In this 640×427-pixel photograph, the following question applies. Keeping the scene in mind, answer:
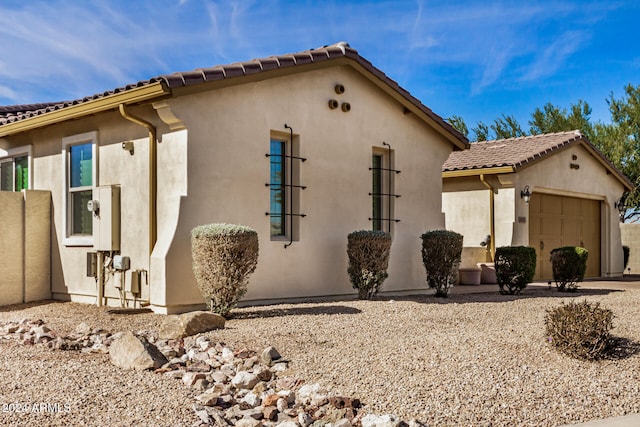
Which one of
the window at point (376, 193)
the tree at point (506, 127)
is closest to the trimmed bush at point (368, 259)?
the window at point (376, 193)

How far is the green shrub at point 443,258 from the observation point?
11.9 meters

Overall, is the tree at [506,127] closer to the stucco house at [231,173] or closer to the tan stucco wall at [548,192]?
the tan stucco wall at [548,192]

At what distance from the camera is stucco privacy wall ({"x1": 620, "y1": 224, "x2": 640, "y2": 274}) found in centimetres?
2369

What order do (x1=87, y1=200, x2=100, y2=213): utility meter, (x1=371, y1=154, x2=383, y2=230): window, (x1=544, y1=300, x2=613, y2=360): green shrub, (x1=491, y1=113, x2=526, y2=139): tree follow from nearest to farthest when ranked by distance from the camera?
(x1=544, y1=300, x2=613, y2=360): green shrub
(x1=87, y1=200, x2=100, y2=213): utility meter
(x1=371, y1=154, x2=383, y2=230): window
(x1=491, y1=113, x2=526, y2=139): tree

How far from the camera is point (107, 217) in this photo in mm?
10062

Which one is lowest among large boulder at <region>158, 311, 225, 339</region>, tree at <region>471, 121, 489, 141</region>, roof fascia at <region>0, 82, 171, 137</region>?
large boulder at <region>158, 311, 225, 339</region>

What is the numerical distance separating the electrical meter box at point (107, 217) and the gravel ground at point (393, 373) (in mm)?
1552

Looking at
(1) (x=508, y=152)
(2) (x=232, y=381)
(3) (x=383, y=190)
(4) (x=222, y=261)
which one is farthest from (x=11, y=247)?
(1) (x=508, y=152)

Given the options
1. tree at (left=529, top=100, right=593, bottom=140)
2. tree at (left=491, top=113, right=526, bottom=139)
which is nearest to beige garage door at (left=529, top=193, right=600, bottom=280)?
tree at (left=529, top=100, right=593, bottom=140)

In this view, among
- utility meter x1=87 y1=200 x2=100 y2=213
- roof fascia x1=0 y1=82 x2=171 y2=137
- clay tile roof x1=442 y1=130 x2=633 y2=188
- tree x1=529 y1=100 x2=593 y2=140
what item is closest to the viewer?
roof fascia x1=0 y1=82 x2=171 y2=137

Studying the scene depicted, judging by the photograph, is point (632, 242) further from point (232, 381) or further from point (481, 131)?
point (232, 381)

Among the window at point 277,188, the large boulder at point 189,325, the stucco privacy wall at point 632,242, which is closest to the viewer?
the large boulder at point 189,325

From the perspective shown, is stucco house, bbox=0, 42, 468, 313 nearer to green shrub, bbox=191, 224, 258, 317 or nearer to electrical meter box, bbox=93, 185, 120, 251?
electrical meter box, bbox=93, 185, 120, 251

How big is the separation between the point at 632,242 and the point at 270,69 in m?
18.8
